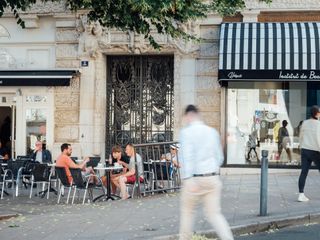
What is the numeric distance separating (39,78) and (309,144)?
9.34 meters

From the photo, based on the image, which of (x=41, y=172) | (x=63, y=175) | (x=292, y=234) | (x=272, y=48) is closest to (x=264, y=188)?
(x=292, y=234)

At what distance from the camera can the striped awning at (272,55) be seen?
1683 centimetres

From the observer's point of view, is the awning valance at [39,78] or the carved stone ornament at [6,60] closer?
the awning valance at [39,78]

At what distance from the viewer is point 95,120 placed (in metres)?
18.6

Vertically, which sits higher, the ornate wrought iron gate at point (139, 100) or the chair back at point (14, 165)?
the ornate wrought iron gate at point (139, 100)

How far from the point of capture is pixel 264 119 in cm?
1819

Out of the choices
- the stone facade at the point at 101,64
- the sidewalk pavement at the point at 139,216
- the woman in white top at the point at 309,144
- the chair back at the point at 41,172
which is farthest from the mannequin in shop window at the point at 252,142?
the chair back at the point at 41,172

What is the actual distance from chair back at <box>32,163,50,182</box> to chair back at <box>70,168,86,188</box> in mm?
1488

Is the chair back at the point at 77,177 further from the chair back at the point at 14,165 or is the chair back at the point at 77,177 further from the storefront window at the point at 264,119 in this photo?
the storefront window at the point at 264,119

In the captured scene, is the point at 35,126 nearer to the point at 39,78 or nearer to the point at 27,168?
the point at 39,78

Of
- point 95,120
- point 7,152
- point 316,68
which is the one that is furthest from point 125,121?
point 316,68

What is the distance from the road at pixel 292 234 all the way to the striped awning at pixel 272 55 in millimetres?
7833

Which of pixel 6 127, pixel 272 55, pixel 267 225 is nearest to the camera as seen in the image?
pixel 267 225

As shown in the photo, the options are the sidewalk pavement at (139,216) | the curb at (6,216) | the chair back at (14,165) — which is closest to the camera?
the sidewalk pavement at (139,216)
